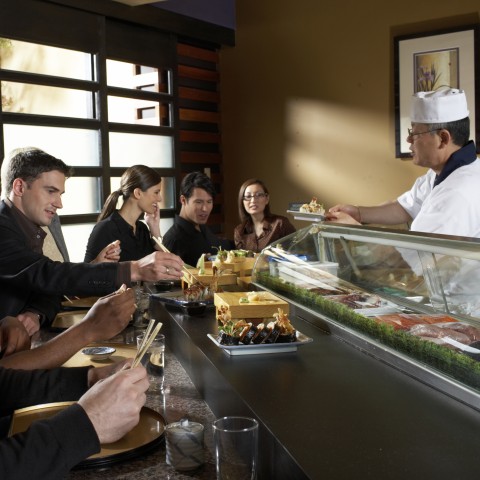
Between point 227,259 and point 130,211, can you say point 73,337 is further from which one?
point 130,211

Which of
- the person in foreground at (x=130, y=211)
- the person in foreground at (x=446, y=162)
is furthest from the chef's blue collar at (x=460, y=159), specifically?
the person in foreground at (x=130, y=211)

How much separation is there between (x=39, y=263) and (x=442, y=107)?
2.05 meters

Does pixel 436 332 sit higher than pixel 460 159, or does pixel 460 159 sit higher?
pixel 460 159

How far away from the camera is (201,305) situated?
2434mm

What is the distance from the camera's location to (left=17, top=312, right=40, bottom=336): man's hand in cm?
260

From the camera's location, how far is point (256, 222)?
5.38 meters

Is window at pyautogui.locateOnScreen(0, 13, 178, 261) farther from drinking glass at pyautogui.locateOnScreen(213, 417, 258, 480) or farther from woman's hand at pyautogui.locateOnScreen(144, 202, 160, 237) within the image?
drinking glass at pyautogui.locateOnScreen(213, 417, 258, 480)

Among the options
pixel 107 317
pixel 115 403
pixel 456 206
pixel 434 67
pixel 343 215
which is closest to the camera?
pixel 115 403

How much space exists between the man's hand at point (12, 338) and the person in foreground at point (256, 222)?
3111mm

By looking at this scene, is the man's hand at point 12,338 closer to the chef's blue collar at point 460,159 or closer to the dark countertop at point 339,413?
the dark countertop at point 339,413

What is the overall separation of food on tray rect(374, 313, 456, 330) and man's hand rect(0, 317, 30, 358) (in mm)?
1196

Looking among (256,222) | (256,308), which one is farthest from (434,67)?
(256,308)

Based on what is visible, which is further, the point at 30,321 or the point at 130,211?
the point at 130,211

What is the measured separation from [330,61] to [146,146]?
181 centimetres
